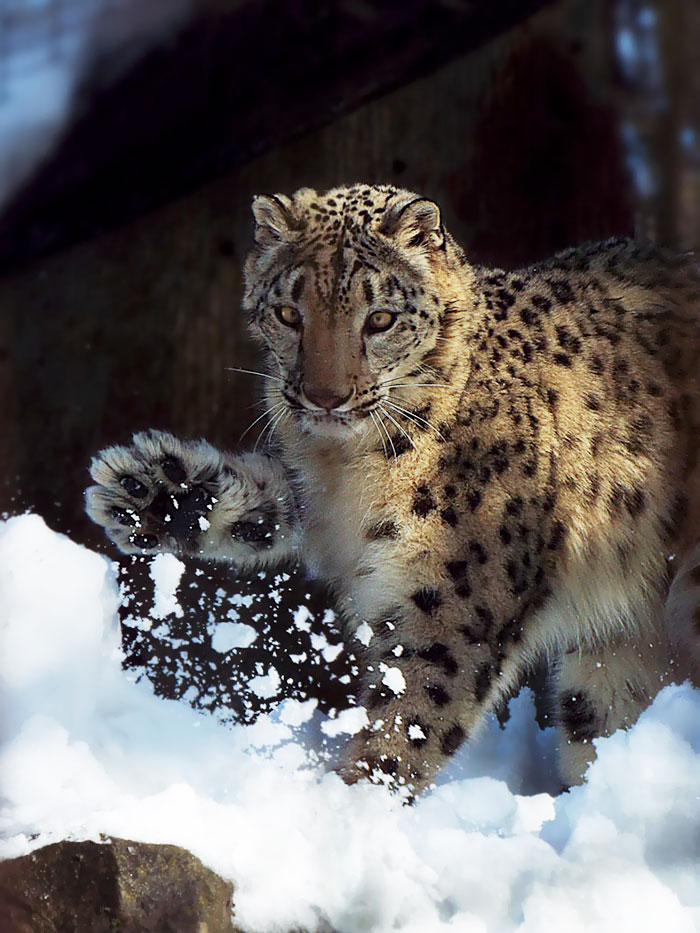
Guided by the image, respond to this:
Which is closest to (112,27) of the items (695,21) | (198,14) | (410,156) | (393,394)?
(198,14)

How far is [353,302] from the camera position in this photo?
1414 millimetres

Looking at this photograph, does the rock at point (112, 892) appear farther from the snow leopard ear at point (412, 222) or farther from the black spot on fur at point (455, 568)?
the snow leopard ear at point (412, 222)

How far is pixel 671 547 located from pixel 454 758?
467 millimetres

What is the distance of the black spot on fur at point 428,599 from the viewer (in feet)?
4.69

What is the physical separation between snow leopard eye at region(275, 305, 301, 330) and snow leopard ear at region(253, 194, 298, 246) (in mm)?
95

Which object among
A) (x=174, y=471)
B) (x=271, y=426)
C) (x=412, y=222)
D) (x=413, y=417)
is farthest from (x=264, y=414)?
(x=412, y=222)

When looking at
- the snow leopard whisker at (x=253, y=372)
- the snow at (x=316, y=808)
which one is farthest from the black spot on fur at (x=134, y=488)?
the snow leopard whisker at (x=253, y=372)

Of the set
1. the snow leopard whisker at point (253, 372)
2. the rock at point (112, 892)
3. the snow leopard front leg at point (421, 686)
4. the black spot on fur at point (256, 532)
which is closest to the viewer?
the rock at point (112, 892)

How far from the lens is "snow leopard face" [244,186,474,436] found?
1.41 metres

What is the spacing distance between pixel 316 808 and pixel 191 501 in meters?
0.48

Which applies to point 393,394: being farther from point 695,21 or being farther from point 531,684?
point 695,21

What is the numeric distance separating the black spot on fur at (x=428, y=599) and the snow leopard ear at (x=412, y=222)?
1.47 feet

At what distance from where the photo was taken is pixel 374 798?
1.35 metres

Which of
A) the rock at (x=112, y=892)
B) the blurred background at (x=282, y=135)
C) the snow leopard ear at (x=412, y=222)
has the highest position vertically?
the blurred background at (x=282, y=135)
